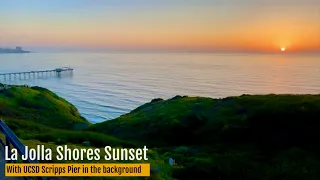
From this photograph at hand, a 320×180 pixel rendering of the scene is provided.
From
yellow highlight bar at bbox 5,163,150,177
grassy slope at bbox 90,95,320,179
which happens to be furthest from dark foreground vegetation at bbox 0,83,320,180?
yellow highlight bar at bbox 5,163,150,177

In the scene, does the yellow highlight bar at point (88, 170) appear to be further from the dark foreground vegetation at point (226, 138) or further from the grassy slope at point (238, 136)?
the grassy slope at point (238, 136)

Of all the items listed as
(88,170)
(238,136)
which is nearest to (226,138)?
(238,136)

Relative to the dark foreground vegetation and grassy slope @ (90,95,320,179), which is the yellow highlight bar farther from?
grassy slope @ (90,95,320,179)

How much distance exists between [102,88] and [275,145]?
4658 inches

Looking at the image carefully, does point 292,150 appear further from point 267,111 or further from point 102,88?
point 102,88

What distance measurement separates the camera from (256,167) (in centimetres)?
2028

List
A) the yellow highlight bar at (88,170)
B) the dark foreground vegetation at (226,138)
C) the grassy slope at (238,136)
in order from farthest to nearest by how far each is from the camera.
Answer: the grassy slope at (238,136) → the dark foreground vegetation at (226,138) → the yellow highlight bar at (88,170)

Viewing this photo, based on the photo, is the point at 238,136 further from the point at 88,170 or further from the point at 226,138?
Answer: the point at 88,170

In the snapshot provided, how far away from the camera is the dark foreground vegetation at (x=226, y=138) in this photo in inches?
762

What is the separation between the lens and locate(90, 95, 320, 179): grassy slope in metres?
19.6

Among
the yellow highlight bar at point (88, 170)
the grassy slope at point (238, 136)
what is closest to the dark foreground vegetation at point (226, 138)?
the grassy slope at point (238, 136)

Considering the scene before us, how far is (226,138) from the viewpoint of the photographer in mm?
29188

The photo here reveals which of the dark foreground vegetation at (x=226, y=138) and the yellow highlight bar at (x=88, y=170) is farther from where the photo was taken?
the dark foreground vegetation at (x=226, y=138)

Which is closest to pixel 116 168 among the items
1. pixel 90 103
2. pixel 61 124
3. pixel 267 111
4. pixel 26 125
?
pixel 267 111
